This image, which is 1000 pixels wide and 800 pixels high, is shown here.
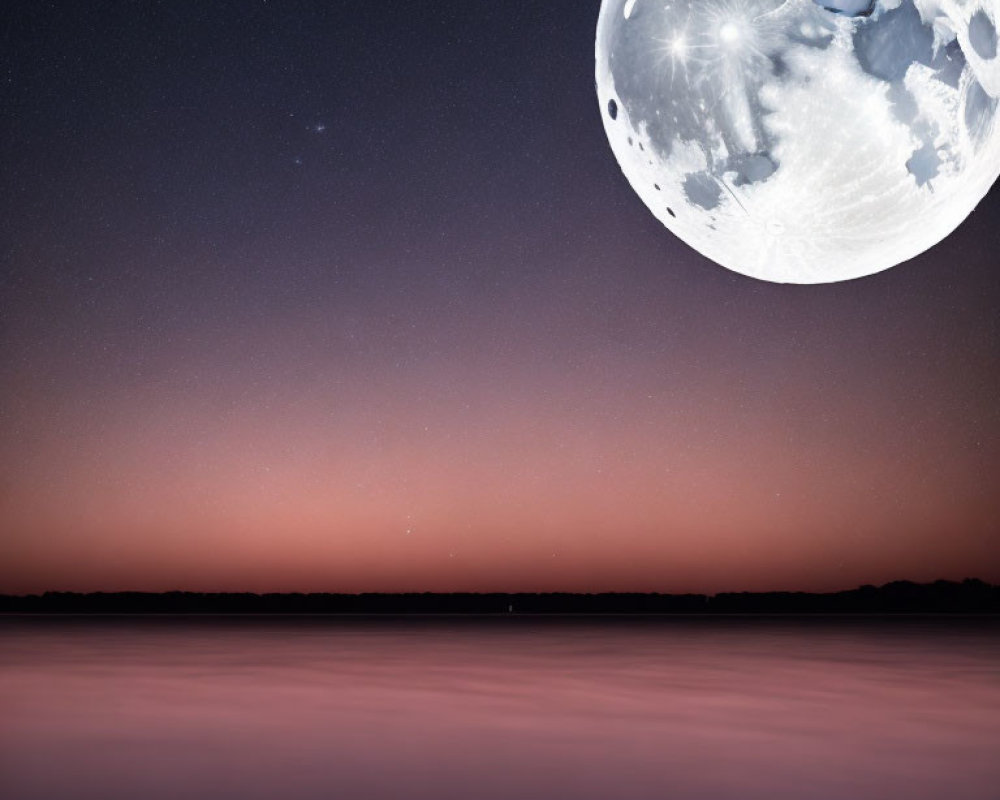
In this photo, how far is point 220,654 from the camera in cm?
1816

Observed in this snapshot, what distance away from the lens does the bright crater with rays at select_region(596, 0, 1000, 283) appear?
624 centimetres

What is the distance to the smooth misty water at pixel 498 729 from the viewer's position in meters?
6.24

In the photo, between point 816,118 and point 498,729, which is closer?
point 816,118

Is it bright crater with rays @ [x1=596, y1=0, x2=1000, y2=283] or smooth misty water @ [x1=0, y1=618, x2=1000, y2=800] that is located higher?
bright crater with rays @ [x1=596, y1=0, x2=1000, y2=283]

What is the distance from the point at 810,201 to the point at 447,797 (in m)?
4.49

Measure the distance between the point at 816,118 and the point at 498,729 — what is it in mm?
5463

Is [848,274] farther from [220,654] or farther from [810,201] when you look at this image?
[220,654]

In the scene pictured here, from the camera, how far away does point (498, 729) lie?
8438 millimetres

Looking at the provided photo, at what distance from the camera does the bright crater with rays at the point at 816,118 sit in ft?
20.5

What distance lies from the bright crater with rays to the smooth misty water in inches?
141

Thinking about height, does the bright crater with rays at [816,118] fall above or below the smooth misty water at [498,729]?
above

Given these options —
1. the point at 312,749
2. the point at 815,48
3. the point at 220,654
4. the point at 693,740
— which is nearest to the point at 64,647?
the point at 220,654

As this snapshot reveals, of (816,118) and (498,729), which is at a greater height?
(816,118)

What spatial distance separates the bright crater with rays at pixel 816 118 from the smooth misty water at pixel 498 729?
3.59 meters
